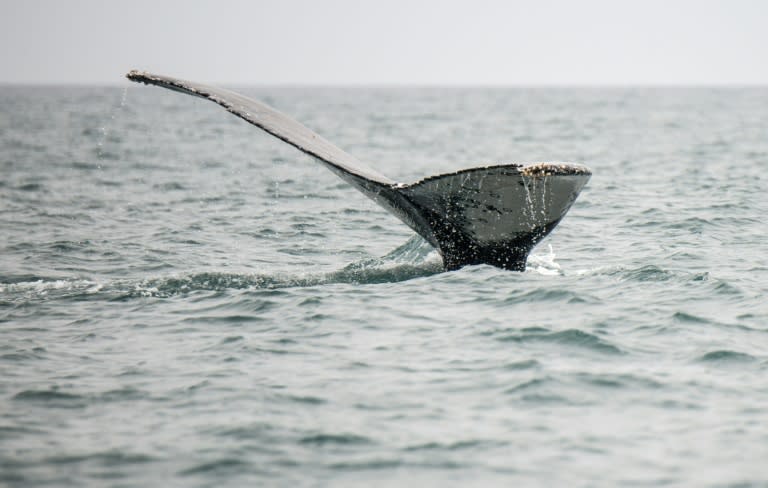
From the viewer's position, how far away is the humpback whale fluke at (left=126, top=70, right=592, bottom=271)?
30.5 feet

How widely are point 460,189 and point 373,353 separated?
164cm

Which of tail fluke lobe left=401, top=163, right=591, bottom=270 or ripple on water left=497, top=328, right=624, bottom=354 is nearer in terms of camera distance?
ripple on water left=497, top=328, right=624, bottom=354

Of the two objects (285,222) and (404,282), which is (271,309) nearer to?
(404,282)

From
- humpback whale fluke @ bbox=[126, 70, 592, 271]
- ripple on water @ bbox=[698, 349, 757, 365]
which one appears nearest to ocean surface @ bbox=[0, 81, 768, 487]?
ripple on water @ bbox=[698, 349, 757, 365]

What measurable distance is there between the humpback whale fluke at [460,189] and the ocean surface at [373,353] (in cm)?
83

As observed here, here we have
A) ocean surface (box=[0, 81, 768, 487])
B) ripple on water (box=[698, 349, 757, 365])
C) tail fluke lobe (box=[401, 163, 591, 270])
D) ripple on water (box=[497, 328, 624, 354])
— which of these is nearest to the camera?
ocean surface (box=[0, 81, 768, 487])

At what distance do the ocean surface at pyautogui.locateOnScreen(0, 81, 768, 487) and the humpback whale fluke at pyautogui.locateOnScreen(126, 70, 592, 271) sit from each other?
2.71ft

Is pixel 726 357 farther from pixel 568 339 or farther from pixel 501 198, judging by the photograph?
pixel 501 198

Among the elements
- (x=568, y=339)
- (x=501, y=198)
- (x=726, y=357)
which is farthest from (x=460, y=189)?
(x=726, y=357)

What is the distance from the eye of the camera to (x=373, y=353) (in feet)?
29.6

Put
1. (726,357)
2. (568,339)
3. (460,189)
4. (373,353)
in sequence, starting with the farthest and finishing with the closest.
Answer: (460,189), (568,339), (373,353), (726,357)

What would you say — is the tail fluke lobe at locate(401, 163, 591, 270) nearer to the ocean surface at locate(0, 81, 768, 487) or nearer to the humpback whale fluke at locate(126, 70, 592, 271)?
the humpback whale fluke at locate(126, 70, 592, 271)

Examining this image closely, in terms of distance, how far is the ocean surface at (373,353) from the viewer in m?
6.64

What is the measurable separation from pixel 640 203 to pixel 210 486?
50.3ft
